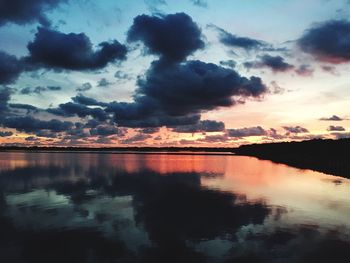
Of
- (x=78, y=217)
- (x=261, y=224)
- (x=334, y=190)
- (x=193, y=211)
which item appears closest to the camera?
(x=261, y=224)

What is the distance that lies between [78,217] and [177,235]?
663 cm

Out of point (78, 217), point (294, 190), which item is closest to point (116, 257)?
point (78, 217)

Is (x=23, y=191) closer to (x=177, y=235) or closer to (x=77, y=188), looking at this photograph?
(x=77, y=188)

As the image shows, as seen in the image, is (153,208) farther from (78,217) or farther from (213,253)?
(213,253)

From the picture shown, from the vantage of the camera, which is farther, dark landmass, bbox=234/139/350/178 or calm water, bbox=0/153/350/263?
dark landmass, bbox=234/139/350/178

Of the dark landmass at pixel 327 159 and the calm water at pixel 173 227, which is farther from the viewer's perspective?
the dark landmass at pixel 327 159

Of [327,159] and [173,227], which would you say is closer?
[173,227]

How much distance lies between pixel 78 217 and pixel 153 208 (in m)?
5.18

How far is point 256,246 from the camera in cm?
1477

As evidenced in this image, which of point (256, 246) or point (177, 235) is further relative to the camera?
point (177, 235)

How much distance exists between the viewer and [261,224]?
19.1 m

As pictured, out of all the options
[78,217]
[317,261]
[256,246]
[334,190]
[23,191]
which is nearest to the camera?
[317,261]

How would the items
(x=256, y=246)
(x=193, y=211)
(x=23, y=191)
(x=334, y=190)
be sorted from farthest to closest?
(x=334, y=190) → (x=23, y=191) → (x=193, y=211) → (x=256, y=246)

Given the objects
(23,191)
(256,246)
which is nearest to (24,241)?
(256,246)
